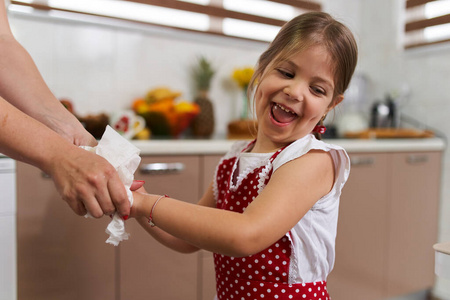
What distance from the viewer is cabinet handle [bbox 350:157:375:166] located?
6.52ft

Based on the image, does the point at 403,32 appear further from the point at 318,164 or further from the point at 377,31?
the point at 318,164

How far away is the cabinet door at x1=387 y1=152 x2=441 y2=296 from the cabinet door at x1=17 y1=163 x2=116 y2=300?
1.46 m

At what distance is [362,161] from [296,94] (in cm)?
135

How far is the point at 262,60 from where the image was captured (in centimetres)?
93

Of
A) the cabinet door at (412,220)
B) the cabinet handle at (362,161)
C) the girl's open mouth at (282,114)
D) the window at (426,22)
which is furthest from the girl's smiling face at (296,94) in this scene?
the window at (426,22)

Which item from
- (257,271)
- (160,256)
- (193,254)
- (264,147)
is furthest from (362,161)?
(257,271)

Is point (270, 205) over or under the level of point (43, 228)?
over

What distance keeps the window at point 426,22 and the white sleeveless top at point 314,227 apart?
2034 mm

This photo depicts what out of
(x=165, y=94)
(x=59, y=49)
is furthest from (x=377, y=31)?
(x=59, y=49)

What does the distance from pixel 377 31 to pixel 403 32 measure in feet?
0.61

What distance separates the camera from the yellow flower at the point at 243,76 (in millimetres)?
2219

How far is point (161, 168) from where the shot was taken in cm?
155

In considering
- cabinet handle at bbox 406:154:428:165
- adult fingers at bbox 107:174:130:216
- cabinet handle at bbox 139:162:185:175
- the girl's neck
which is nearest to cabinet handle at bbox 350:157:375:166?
cabinet handle at bbox 406:154:428:165

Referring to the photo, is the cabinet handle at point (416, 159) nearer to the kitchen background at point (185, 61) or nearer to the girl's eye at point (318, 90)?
the kitchen background at point (185, 61)
